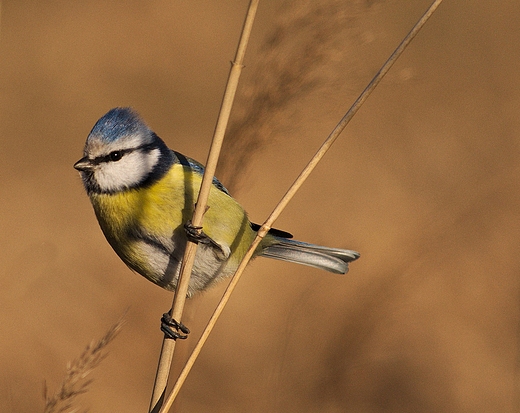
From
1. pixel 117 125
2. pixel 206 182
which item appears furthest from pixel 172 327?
pixel 117 125

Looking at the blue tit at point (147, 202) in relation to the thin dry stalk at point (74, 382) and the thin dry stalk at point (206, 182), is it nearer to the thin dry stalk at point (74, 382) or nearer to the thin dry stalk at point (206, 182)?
the thin dry stalk at point (206, 182)

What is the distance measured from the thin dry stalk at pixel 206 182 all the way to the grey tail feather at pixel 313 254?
3.08 feet

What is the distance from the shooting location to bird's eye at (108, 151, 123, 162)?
2220mm

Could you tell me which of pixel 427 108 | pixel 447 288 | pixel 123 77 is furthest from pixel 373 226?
pixel 123 77

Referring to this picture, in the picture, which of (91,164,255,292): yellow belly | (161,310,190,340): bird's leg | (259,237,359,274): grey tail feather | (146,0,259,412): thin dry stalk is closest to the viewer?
(146,0,259,412): thin dry stalk

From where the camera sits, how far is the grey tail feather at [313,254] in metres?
2.66

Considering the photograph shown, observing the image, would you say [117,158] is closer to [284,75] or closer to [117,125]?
[117,125]

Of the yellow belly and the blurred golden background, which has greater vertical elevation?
the blurred golden background

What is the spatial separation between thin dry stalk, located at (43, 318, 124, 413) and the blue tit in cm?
56

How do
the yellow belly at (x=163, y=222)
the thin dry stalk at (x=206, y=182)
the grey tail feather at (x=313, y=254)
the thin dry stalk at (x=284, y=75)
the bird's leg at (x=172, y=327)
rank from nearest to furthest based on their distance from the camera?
the thin dry stalk at (x=206, y=182), the bird's leg at (x=172, y=327), the thin dry stalk at (x=284, y=75), the yellow belly at (x=163, y=222), the grey tail feather at (x=313, y=254)

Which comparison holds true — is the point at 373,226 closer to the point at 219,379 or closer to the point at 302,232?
the point at 302,232

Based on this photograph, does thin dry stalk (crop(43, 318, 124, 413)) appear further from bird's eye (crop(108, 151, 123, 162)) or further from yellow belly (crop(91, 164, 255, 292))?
bird's eye (crop(108, 151, 123, 162))

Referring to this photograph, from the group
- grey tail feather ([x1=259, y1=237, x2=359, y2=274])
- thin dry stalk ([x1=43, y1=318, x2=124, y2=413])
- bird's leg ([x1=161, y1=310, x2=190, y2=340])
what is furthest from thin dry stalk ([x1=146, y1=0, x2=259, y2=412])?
grey tail feather ([x1=259, y1=237, x2=359, y2=274])

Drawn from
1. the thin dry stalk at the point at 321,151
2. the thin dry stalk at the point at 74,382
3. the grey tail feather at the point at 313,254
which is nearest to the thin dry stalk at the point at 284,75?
the thin dry stalk at the point at 321,151
